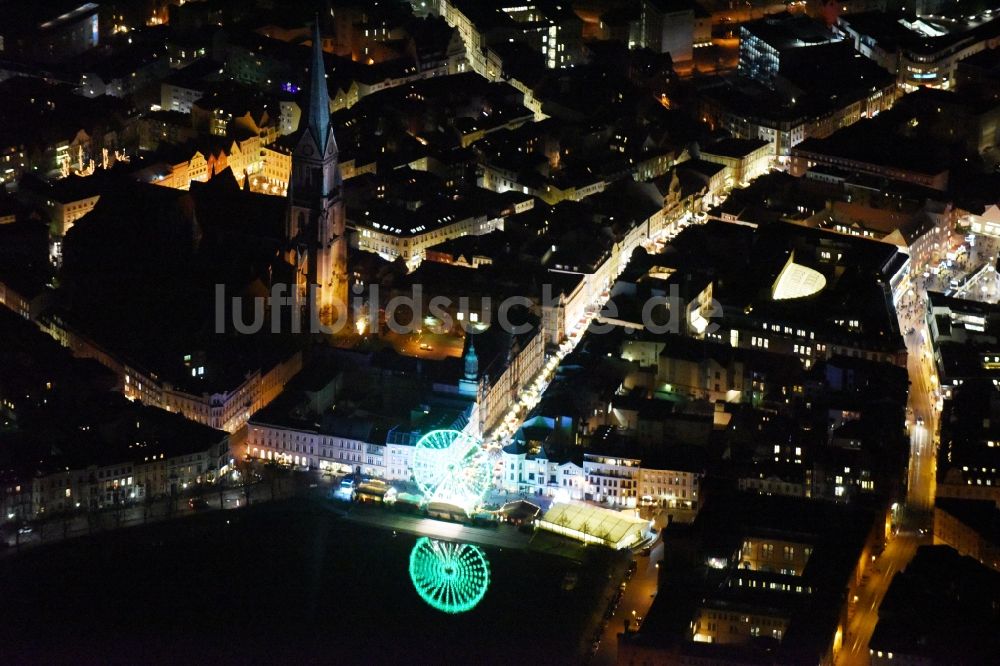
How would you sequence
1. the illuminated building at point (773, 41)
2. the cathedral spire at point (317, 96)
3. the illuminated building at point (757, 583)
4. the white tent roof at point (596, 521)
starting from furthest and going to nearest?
the illuminated building at point (773, 41) → the cathedral spire at point (317, 96) → the white tent roof at point (596, 521) → the illuminated building at point (757, 583)

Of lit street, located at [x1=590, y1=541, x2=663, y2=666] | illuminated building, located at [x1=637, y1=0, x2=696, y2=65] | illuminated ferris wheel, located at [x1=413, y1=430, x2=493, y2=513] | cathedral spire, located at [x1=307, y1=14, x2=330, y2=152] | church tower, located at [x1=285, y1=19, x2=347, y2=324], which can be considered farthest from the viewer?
illuminated building, located at [x1=637, y1=0, x2=696, y2=65]

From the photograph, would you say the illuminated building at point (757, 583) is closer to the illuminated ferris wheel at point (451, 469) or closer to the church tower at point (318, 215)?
the illuminated ferris wheel at point (451, 469)

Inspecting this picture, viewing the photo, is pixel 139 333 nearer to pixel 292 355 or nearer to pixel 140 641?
pixel 292 355

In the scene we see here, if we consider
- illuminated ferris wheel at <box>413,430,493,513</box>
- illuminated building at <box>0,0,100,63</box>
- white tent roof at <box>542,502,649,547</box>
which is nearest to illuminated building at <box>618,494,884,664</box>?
white tent roof at <box>542,502,649,547</box>

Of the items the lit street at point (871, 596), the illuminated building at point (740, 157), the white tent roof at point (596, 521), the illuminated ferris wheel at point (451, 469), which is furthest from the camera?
the illuminated building at point (740, 157)

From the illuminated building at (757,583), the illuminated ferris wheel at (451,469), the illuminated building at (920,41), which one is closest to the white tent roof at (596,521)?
the illuminated building at (757,583)

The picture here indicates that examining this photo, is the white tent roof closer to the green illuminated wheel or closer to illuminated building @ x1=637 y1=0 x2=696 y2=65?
the green illuminated wheel

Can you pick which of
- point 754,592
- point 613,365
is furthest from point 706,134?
point 754,592
